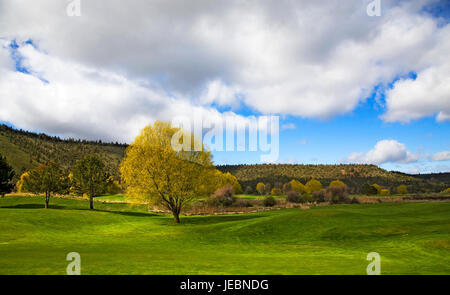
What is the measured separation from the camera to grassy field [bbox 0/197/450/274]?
45.5 feet

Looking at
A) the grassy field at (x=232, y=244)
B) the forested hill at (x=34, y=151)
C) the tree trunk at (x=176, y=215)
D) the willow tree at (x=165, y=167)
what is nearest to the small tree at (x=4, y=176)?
the grassy field at (x=232, y=244)

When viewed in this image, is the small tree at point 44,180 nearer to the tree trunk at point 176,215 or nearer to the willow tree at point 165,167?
the willow tree at point 165,167

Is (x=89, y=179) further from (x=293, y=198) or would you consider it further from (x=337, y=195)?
(x=337, y=195)

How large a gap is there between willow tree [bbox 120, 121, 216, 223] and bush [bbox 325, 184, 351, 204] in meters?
47.6

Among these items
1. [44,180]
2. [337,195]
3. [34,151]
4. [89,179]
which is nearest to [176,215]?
[89,179]

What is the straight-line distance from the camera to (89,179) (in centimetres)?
6247

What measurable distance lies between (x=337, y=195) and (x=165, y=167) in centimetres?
5522

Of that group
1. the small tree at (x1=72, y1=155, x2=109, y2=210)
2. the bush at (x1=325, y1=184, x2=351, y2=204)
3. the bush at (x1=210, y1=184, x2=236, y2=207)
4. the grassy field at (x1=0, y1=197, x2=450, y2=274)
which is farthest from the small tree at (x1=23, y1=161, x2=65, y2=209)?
the bush at (x1=325, y1=184, x2=351, y2=204)

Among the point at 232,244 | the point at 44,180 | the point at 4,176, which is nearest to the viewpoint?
the point at 232,244

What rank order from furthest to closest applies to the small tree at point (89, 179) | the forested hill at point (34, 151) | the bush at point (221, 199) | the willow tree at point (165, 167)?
1. the forested hill at point (34, 151)
2. the bush at point (221, 199)
3. the small tree at point (89, 179)
4. the willow tree at point (165, 167)

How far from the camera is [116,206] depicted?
2832 inches

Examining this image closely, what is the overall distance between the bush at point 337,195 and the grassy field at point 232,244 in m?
32.9

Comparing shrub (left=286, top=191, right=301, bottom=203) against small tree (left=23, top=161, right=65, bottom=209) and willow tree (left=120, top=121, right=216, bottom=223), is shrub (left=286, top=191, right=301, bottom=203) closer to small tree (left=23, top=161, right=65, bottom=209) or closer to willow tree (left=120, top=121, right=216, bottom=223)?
willow tree (left=120, top=121, right=216, bottom=223)

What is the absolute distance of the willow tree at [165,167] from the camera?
37656mm
